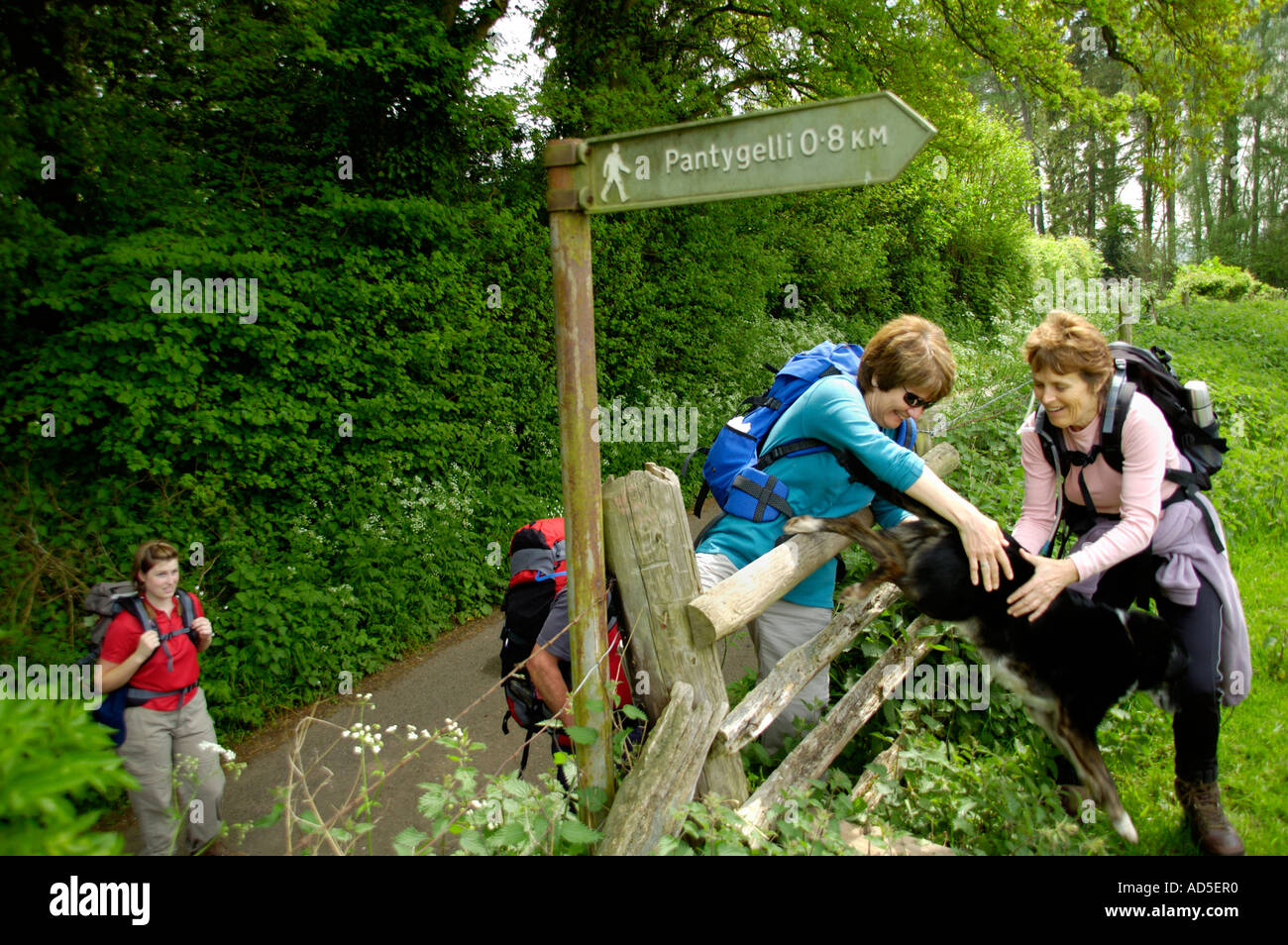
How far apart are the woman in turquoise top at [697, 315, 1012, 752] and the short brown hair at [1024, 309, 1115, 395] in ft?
1.06

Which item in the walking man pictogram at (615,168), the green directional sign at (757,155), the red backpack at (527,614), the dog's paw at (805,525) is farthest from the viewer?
the red backpack at (527,614)

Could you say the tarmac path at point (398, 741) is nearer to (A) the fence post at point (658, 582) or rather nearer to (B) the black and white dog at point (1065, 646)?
(A) the fence post at point (658, 582)

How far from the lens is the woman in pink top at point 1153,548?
2393mm

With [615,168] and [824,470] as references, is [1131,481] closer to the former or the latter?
[824,470]

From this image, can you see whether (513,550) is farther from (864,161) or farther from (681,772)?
(864,161)

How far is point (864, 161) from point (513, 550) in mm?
2232

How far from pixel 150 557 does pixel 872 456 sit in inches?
143

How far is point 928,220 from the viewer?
1838 cm

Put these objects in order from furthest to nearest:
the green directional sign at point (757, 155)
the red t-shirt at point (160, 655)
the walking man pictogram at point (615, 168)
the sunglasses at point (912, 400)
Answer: the red t-shirt at point (160, 655)
the sunglasses at point (912, 400)
the walking man pictogram at point (615, 168)
the green directional sign at point (757, 155)

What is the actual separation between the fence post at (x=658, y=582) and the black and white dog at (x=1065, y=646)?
787 mm

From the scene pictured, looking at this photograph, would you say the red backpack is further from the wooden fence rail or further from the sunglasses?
the sunglasses

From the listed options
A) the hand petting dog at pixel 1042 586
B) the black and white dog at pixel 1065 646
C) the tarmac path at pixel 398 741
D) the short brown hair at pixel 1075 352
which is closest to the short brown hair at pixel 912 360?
the short brown hair at pixel 1075 352

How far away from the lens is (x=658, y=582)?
8.03 ft

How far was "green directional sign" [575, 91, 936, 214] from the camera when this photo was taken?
1788mm
